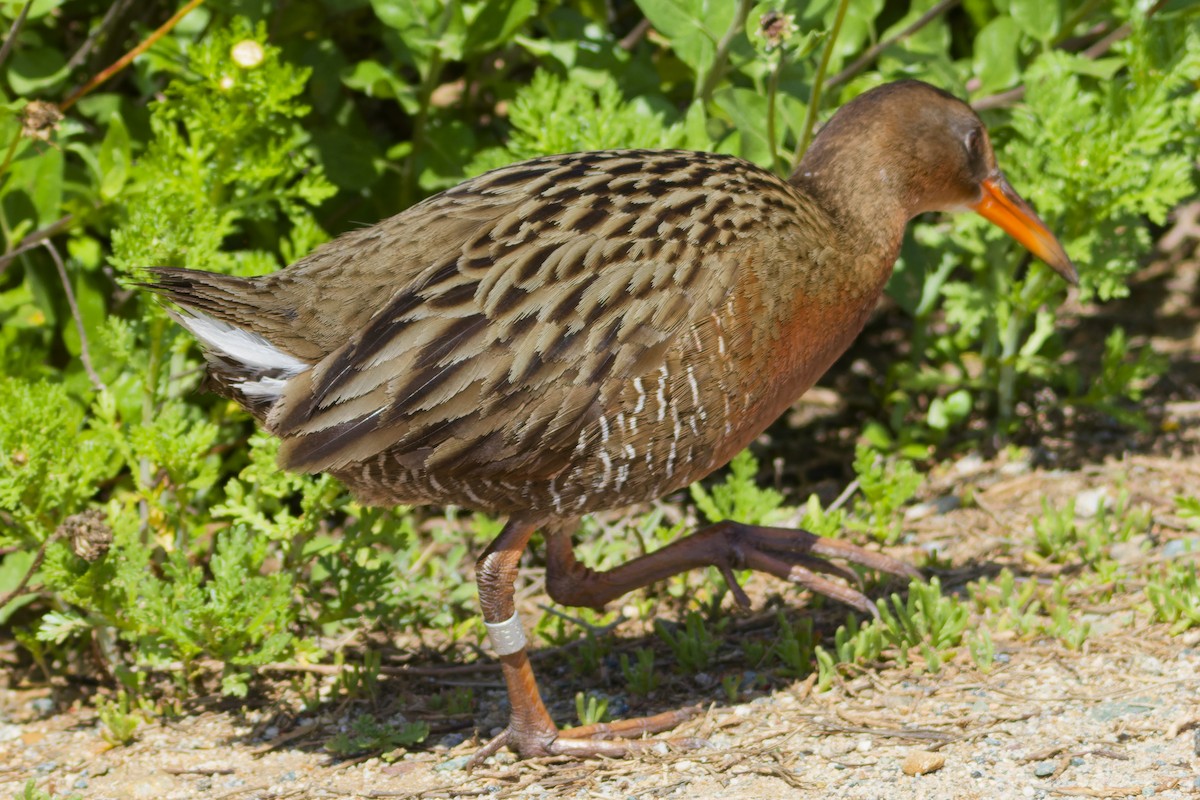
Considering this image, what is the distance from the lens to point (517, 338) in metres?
3.79

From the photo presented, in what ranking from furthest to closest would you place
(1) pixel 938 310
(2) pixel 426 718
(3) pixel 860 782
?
(1) pixel 938 310 < (2) pixel 426 718 < (3) pixel 860 782

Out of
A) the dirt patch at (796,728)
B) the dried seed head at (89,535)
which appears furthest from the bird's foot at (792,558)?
the dried seed head at (89,535)

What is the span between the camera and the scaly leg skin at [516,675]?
4.04 meters

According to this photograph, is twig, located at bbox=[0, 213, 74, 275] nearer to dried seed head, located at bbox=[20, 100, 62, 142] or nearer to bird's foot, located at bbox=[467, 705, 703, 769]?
dried seed head, located at bbox=[20, 100, 62, 142]

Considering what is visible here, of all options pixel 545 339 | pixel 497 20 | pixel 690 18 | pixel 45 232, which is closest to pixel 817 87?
pixel 690 18

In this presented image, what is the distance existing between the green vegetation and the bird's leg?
17 centimetres

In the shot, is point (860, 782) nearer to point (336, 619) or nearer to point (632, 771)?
point (632, 771)

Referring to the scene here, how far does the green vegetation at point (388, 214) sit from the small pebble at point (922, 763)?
1.65 feet

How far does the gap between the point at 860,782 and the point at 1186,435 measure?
292cm

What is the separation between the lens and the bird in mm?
3775

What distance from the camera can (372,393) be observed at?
3787 millimetres

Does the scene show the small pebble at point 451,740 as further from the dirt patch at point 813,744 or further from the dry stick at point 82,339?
the dry stick at point 82,339

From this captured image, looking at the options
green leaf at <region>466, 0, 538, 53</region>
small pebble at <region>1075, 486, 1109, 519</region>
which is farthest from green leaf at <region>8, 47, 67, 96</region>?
small pebble at <region>1075, 486, 1109, 519</region>

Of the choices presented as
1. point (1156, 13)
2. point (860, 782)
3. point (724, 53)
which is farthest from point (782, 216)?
point (1156, 13)
